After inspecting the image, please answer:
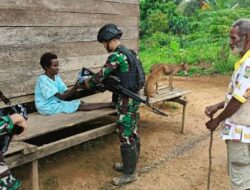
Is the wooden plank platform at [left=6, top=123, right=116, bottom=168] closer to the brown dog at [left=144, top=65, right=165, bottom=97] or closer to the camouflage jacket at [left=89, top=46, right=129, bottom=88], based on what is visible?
the camouflage jacket at [left=89, top=46, right=129, bottom=88]

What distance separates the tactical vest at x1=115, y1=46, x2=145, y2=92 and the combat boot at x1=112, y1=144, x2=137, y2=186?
728 mm

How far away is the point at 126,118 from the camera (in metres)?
4.52

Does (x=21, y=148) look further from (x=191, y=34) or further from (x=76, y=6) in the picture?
(x=191, y=34)

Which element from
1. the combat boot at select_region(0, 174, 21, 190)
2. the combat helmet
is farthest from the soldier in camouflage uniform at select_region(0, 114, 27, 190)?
the combat helmet

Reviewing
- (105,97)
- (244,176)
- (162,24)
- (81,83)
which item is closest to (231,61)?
(162,24)

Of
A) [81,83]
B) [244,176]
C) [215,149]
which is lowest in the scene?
[215,149]

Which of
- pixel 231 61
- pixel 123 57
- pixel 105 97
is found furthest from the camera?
pixel 231 61

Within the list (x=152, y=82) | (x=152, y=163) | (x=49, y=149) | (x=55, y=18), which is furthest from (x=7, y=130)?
(x=152, y=82)

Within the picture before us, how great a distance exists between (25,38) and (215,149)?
3.43m

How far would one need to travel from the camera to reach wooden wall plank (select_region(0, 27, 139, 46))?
182 inches

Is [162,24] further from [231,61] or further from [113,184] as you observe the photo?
[113,184]

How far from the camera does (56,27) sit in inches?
209

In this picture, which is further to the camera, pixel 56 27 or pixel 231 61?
pixel 231 61

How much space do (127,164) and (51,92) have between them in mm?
1341
